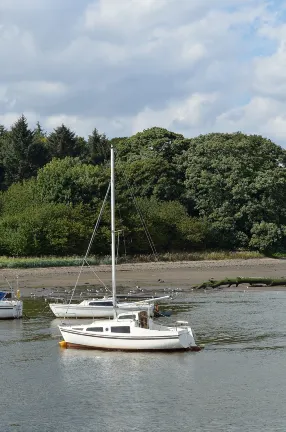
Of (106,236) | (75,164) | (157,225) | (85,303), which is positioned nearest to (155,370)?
(85,303)

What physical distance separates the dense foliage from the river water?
4366 cm

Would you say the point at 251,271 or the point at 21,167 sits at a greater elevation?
the point at 21,167

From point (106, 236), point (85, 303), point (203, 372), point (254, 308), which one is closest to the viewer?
point (203, 372)

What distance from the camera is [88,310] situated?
49.6 metres

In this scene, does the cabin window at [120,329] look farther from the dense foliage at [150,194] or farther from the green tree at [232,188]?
the green tree at [232,188]

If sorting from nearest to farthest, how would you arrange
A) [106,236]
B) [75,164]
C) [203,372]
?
[203,372], [106,236], [75,164]

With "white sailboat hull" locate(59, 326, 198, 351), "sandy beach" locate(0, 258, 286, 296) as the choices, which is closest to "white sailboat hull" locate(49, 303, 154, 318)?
"white sailboat hull" locate(59, 326, 198, 351)

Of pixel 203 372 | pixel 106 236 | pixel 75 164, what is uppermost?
pixel 75 164

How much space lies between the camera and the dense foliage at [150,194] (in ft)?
302

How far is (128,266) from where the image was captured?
86625mm

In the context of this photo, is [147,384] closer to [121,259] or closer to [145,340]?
[145,340]

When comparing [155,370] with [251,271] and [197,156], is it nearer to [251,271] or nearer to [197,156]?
[251,271]

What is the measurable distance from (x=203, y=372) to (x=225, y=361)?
7.94ft

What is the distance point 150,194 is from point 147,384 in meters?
78.1
